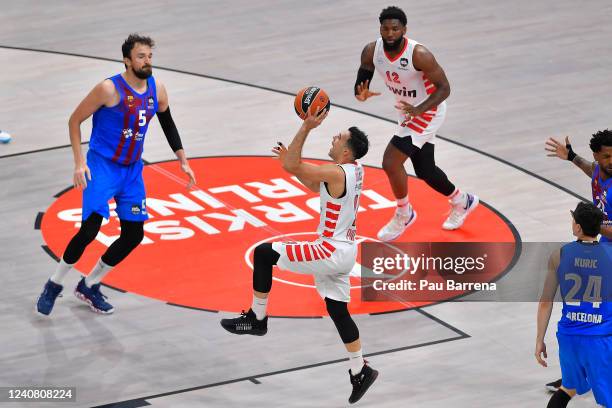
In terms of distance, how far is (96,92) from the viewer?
1073cm

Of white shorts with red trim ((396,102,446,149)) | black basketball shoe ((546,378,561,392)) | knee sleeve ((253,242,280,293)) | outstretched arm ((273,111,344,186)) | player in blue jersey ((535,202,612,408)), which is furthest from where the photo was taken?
white shorts with red trim ((396,102,446,149))

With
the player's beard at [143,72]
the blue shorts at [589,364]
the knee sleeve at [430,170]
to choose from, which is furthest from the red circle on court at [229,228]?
the blue shorts at [589,364]

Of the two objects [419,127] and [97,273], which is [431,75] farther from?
[97,273]

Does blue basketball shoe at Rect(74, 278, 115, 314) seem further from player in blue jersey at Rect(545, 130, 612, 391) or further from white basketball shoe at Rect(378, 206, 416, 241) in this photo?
player in blue jersey at Rect(545, 130, 612, 391)

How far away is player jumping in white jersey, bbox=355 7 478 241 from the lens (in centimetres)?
1226

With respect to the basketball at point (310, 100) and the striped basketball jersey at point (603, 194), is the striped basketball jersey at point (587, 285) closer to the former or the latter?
the striped basketball jersey at point (603, 194)

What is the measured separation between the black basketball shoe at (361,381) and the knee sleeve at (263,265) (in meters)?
0.91

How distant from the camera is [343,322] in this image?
9.77m

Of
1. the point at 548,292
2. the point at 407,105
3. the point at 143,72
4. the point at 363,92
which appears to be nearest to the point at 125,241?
the point at 143,72

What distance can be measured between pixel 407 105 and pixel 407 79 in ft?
1.19

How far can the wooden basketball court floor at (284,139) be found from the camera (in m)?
10.3

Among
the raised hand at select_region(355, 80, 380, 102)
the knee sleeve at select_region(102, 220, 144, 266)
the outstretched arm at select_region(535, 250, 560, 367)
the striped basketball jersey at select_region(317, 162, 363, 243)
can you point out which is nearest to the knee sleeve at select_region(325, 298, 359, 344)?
the striped basketball jersey at select_region(317, 162, 363, 243)

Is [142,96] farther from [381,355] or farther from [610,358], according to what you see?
[610,358]

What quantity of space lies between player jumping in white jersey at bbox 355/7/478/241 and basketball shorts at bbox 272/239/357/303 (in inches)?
108
